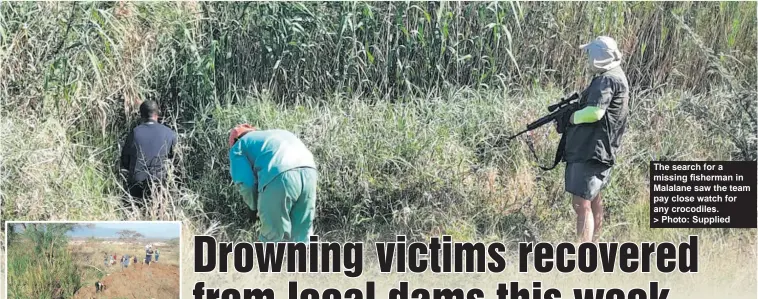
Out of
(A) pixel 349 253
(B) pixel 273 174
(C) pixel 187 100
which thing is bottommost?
(A) pixel 349 253

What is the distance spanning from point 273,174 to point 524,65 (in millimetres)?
2735

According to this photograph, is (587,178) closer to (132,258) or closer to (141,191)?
(132,258)

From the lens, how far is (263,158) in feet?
21.8

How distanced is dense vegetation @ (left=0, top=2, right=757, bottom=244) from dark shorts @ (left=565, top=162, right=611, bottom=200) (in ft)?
1.25

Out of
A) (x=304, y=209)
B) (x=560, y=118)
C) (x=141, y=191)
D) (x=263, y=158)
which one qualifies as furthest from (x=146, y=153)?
(x=560, y=118)

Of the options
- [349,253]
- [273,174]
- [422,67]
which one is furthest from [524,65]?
[273,174]

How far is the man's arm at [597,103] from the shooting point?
7.00 metres

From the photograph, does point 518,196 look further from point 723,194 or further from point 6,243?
point 6,243

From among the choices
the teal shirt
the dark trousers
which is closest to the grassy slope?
the dark trousers

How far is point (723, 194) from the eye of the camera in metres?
7.65

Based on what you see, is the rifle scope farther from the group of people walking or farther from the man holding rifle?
the group of people walking

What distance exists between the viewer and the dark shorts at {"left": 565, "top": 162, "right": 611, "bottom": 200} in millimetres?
7180

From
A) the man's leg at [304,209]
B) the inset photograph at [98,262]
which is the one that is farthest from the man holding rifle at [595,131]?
the inset photograph at [98,262]

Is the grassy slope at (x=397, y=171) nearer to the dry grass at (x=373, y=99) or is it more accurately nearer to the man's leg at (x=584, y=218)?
the dry grass at (x=373, y=99)
